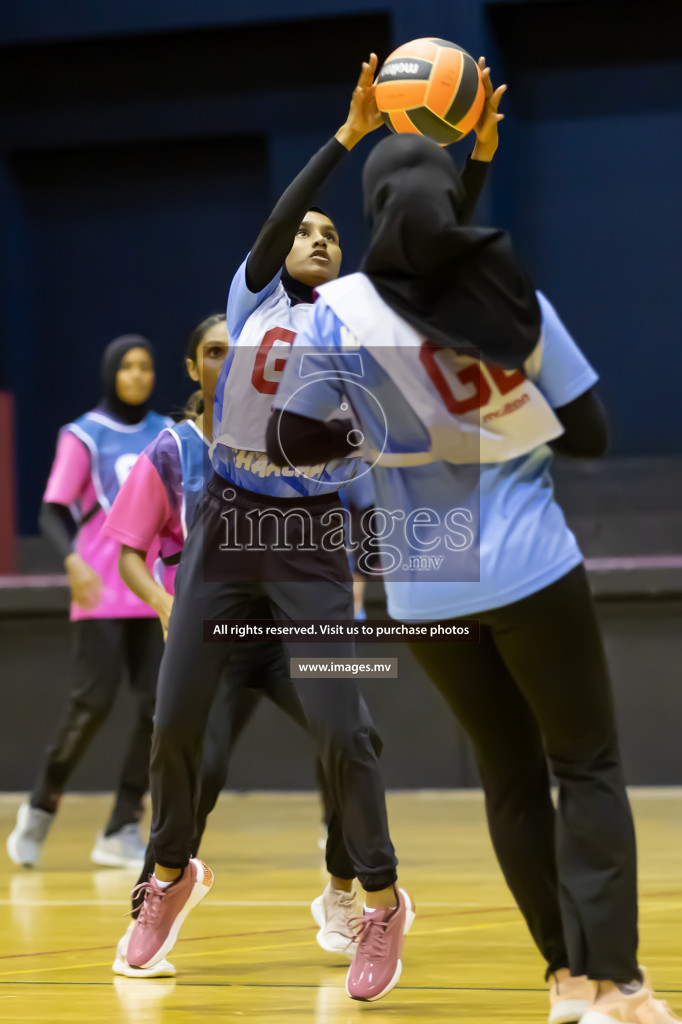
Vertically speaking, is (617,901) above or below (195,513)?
below

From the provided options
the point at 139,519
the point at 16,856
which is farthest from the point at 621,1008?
the point at 16,856

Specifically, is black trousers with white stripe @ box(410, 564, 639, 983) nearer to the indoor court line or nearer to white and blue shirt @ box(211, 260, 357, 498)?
white and blue shirt @ box(211, 260, 357, 498)

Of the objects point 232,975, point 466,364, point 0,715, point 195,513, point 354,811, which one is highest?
point 466,364

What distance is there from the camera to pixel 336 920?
4.06 metres

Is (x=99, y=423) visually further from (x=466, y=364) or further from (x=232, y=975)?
(x=466, y=364)

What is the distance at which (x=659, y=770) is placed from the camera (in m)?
7.68

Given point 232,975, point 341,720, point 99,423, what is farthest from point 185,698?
point 99,423

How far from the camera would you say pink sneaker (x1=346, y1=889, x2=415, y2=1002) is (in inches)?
136

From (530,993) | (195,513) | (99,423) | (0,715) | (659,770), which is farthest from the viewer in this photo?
(0,715)

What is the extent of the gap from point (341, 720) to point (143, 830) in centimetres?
344

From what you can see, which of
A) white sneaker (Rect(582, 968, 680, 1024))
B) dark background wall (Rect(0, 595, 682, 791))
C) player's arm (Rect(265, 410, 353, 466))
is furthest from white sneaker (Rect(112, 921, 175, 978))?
dark background wall (Rect(0, 595, 682, 791))

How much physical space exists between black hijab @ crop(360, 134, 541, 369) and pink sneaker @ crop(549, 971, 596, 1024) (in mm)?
1162

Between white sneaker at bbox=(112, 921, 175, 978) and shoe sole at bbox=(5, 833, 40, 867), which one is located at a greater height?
white sneaker at bbox=(112, 921, 175, 978)

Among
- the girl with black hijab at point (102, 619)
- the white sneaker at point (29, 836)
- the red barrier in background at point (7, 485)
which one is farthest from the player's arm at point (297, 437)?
the red barrier in background at point (7, 485)
